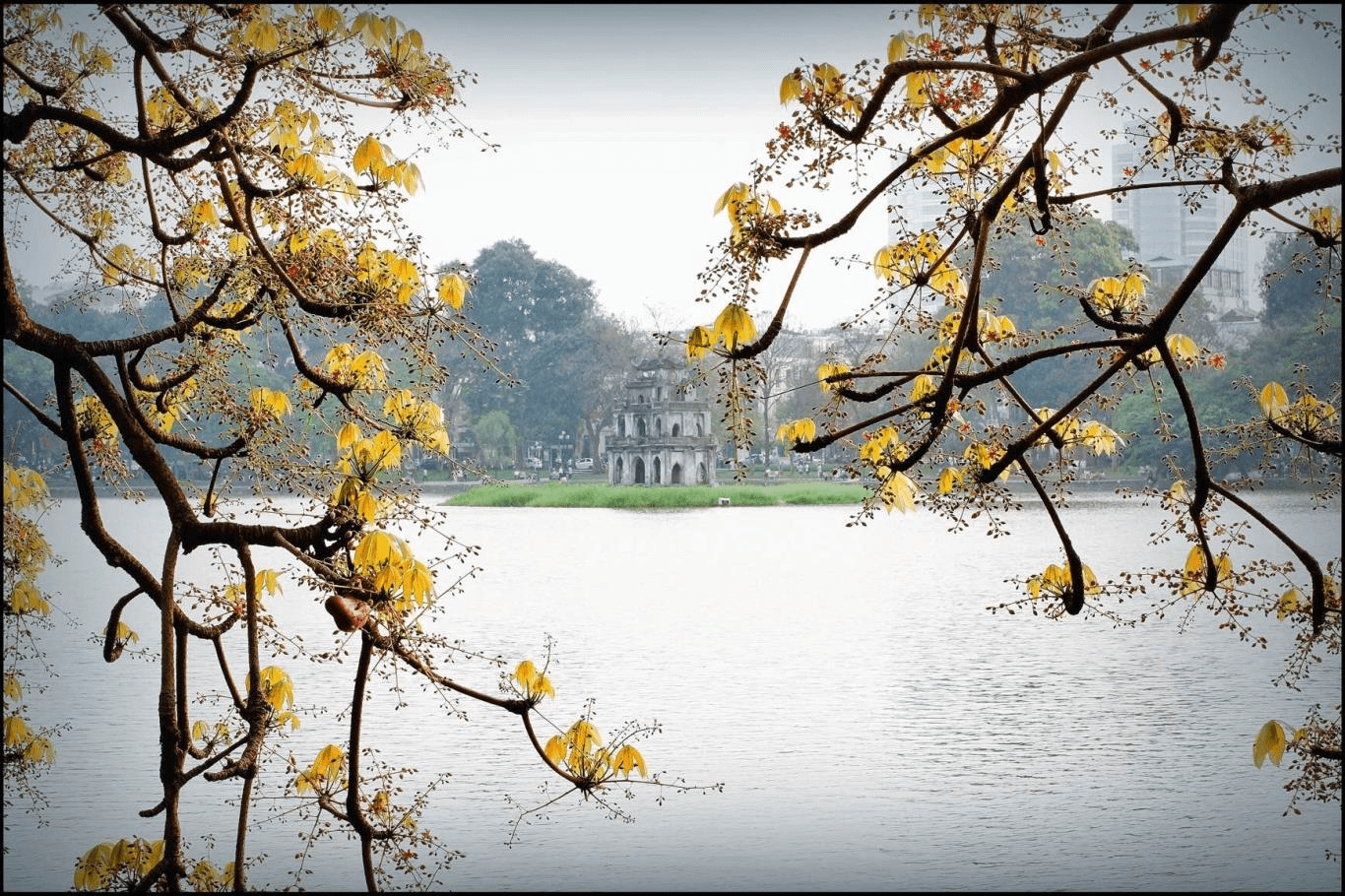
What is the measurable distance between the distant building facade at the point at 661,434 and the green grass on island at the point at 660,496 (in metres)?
0.74

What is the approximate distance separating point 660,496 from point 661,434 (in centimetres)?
249

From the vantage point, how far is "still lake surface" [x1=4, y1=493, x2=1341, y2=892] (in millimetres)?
6992

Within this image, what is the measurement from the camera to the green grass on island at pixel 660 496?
108 feet

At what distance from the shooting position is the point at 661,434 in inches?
1420

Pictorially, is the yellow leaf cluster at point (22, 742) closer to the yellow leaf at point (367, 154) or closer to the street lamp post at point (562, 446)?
the yellow leaf at point (367, 154)

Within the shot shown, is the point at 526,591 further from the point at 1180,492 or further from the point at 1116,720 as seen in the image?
the point at 1180,492

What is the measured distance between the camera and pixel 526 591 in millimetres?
18375

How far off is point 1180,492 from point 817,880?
3.79 m

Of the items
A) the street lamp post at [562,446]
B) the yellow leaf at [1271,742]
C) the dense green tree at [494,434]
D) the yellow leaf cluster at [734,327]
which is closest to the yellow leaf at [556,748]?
the yellow leaf cluster at [734,327]

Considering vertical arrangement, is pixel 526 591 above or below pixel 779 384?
below

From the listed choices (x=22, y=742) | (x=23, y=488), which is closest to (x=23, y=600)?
(x=23, y=488)

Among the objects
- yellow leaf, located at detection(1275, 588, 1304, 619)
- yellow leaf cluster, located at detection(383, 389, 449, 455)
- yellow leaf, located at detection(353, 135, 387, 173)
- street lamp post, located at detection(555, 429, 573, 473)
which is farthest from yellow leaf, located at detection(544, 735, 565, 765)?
street lamp post, located at detection(555, 429, 573, 473)

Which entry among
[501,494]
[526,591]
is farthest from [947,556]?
[501,494]

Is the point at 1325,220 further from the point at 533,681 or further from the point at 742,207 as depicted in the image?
the point at 533,681
